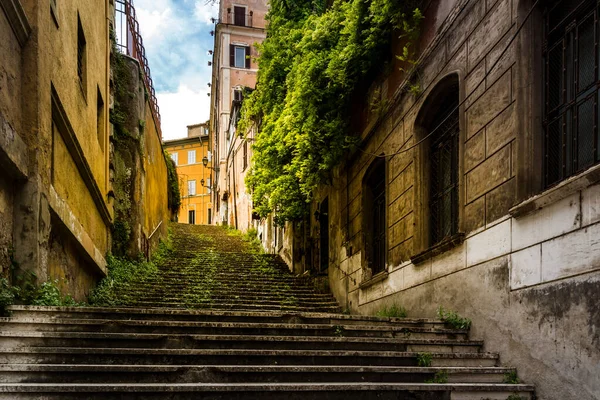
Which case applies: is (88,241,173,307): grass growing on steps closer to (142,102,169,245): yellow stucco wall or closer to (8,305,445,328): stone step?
(142,102,169,245): yellow stucco wall

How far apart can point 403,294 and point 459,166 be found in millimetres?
2400

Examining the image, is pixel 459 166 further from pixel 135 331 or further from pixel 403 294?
pixel 135 331

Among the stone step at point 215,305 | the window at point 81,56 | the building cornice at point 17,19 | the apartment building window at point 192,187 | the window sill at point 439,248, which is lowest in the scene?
the stone step at point 215,305

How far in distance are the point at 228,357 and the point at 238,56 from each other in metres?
32.6

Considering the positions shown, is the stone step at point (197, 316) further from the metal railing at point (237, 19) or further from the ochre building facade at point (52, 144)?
the metal railing at point (237, 19)

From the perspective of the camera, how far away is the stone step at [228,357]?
443 cm

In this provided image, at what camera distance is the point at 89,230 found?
9.15 m

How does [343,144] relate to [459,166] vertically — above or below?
above

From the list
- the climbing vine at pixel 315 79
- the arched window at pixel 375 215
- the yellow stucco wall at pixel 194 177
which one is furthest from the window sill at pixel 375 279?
the yellow stucco wall at pixel 194 177

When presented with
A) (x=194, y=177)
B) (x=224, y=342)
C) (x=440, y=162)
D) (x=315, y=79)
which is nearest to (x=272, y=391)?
(x=224, y=342)

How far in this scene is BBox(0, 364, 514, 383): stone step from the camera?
4129 mm

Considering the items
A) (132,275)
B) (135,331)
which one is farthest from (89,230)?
(135,331)

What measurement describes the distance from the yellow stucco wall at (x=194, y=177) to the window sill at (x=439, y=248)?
42.9 m

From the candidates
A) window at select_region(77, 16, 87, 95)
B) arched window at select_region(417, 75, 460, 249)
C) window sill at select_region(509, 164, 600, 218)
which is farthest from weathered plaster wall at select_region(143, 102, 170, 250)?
window sill at select_region(509, 164, 600, 218)
